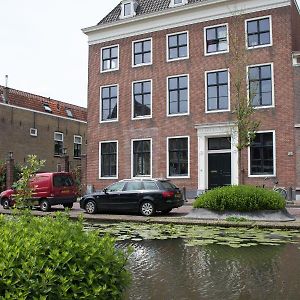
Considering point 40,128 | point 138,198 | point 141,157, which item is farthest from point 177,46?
point 40,128

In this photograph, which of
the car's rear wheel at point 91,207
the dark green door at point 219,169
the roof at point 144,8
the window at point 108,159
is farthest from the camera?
the window at point 108,159

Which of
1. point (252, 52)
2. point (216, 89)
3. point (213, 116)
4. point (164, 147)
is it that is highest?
point (252, 52)

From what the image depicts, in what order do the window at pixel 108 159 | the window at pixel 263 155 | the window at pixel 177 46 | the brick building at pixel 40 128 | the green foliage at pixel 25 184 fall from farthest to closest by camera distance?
1. the brick building at pixel 40 128
2. the window at pixel 108 159
3. the window at pixel 177 46
4. the window at pixel 263 155
5. the green foliage at pixel 25 184

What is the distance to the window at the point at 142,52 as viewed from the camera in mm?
27134

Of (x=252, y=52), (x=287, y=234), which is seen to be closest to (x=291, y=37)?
(x=252, y=52)

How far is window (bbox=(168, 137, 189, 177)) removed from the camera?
2517 centimetres

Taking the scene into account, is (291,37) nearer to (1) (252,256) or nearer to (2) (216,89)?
(2) (216,89)

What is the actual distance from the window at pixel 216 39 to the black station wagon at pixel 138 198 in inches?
446

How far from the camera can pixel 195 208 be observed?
47.7ft

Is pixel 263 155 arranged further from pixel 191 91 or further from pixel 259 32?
pixel 259 32

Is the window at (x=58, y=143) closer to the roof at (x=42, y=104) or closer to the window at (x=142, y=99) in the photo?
the roof at (x=42, y=104)

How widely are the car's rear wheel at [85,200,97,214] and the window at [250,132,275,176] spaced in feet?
32.3

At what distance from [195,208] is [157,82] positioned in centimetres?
1356

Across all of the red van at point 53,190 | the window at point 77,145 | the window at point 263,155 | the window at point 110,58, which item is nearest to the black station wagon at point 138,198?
the red van at point 53,190
